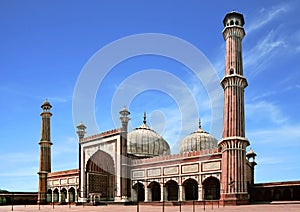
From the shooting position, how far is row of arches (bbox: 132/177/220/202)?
98.1ft

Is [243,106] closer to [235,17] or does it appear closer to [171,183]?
[235,17]

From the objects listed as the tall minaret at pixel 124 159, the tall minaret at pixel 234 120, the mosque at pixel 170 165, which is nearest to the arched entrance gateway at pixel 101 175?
the mosque at pixel 170 165

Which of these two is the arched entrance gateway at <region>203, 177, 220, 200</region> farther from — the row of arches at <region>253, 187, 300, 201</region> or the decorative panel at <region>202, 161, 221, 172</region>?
the row of arches at <region>253, 187, 300, 201</region>

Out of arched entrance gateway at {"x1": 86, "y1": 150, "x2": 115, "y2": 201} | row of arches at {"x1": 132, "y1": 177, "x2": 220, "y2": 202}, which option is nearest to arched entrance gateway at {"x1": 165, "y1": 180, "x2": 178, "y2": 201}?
row of arches at {"x1": 132, "y1": 177, "x2": 220, "y2": 202}

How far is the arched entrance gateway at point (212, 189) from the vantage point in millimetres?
29977

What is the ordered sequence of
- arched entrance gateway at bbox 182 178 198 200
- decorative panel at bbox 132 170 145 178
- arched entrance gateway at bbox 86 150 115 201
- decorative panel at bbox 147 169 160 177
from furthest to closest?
arched entrance gateway at bbox 86 150 115 201 < decorative panel at bbox 132 170 145 178 < decorative panel at bbox 147 169 160 177 < arched entrance gateway at bbox 182 178 198 200

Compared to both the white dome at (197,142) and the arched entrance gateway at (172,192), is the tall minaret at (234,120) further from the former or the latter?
the white dome at (197,142)

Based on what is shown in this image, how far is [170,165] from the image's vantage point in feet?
106

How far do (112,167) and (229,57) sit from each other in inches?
654

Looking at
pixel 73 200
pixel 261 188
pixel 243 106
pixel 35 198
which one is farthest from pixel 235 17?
pixel 35 198

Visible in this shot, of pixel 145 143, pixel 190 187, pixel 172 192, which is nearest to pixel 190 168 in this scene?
pixel 190 187

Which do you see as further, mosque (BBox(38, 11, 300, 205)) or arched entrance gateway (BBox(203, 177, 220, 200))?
arched entrance gateway (BBox(203, 177, 220, 200))

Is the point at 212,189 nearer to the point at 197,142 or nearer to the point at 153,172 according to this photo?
the point at 153,172

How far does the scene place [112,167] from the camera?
1534 inches
